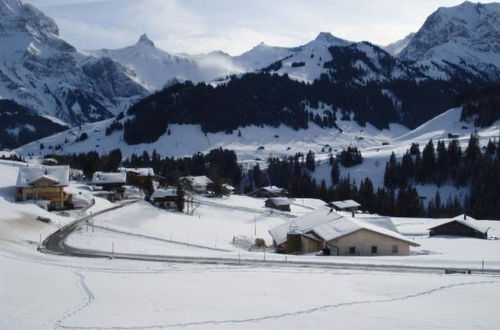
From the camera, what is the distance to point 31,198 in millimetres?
83562

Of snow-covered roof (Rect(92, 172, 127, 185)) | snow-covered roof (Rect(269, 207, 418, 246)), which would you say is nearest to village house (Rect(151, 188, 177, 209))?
snow-covered roof (Rect(92, 172, 127, 185))

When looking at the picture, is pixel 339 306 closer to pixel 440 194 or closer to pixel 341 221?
pixel 341 221

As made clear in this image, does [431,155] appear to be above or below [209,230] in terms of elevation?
above

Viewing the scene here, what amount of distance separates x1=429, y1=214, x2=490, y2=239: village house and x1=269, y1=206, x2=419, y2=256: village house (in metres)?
26.4

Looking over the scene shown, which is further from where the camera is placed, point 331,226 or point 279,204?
point 279,204

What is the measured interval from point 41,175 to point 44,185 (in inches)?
71.0

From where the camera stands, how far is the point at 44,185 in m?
85.1

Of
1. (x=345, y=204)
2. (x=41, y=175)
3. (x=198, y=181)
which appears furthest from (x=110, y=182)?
(x=345, y=204)

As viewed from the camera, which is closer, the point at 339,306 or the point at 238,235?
the point at 339,306

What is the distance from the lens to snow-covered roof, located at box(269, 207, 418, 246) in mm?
59844

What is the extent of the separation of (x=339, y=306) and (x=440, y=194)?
150 metres

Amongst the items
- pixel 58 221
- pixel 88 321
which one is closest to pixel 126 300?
pixel 88 321

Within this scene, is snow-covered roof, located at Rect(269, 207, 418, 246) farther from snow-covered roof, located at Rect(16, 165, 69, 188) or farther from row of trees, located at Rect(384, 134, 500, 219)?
row of trees, located at Rect(384, 134, 500, 219)

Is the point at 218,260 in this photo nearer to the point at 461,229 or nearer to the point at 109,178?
the point at 461,229
